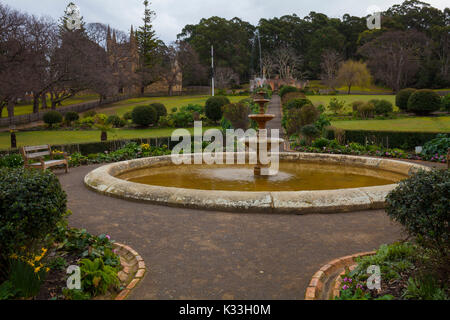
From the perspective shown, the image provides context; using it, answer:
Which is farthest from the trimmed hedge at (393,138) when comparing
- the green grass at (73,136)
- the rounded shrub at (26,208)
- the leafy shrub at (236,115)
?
the rounded shrub at (26,208)

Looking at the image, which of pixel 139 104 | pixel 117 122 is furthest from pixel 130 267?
pixel 139 104

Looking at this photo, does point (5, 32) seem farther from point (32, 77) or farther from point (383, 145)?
point (383, 145)

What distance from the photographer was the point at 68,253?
3.86 m

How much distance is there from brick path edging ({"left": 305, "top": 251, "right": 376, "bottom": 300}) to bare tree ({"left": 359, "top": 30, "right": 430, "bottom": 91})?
171 feet

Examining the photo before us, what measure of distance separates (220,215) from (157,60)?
5690 cm

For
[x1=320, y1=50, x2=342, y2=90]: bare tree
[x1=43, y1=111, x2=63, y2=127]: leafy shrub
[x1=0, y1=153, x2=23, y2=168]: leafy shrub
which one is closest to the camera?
[x1=0, y1=153, x2=23, y2=168]: leafy shrub

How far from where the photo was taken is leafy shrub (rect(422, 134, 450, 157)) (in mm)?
11375

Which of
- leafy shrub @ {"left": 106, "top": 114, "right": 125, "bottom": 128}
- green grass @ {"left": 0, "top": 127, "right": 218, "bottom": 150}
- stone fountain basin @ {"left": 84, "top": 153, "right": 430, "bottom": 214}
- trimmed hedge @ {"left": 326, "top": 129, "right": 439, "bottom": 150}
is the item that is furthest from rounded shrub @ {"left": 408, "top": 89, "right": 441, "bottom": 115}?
stone fountain basin @ {"left": 84, "top": 153, "right": 430, "bottom": 214}

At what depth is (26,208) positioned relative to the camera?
3.00m

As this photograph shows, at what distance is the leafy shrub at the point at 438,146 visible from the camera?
37.3ft

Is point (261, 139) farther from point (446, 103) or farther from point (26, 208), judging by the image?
point (446, 103)

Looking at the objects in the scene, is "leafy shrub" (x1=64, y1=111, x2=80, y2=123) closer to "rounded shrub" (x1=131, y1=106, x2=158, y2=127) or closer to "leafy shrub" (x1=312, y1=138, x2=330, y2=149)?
"rounded shrub" (x1=131, y1=106, x2=158, y2=127)

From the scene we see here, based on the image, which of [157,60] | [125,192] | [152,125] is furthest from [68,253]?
[157,60]

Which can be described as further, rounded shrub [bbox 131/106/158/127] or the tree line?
the tree line
